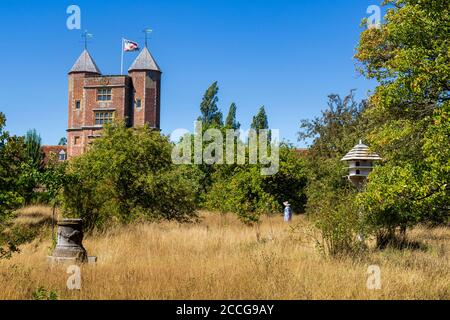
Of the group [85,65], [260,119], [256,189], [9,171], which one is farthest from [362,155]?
[85,65]

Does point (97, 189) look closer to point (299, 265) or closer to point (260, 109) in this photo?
point (299, 265)

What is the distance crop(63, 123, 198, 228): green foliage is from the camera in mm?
17812

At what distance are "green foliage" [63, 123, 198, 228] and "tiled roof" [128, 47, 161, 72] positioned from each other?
113 feet

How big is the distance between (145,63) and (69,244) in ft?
144

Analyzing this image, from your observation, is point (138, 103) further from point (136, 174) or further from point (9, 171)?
point (9, 171)

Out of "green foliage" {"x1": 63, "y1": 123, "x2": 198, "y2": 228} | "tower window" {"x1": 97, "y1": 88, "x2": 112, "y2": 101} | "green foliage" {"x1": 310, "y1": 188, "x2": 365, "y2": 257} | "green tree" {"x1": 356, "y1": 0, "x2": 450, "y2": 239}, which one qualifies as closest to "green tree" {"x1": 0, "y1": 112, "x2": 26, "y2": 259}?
"green foliage" {"x1": 310, "y1": 188, "x2": 365, "y2": 257}

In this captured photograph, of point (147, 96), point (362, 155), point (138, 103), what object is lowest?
point (362, 155)

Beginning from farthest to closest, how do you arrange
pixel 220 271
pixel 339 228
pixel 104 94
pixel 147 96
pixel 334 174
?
pixel 104 94
pixel 147 96
pixel 334 174
pixel 339 228
pixel 220 271

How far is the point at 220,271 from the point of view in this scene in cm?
880

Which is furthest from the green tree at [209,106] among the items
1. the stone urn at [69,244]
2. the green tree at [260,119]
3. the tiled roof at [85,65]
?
the stone urn at [69,244]

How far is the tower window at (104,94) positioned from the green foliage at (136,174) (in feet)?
110

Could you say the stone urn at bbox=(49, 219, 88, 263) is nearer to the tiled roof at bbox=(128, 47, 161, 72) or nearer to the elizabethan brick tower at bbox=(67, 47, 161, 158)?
the elizabethan brick tower at bbox=(67, 47, 161, 158)

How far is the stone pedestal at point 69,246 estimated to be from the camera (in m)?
10.6
